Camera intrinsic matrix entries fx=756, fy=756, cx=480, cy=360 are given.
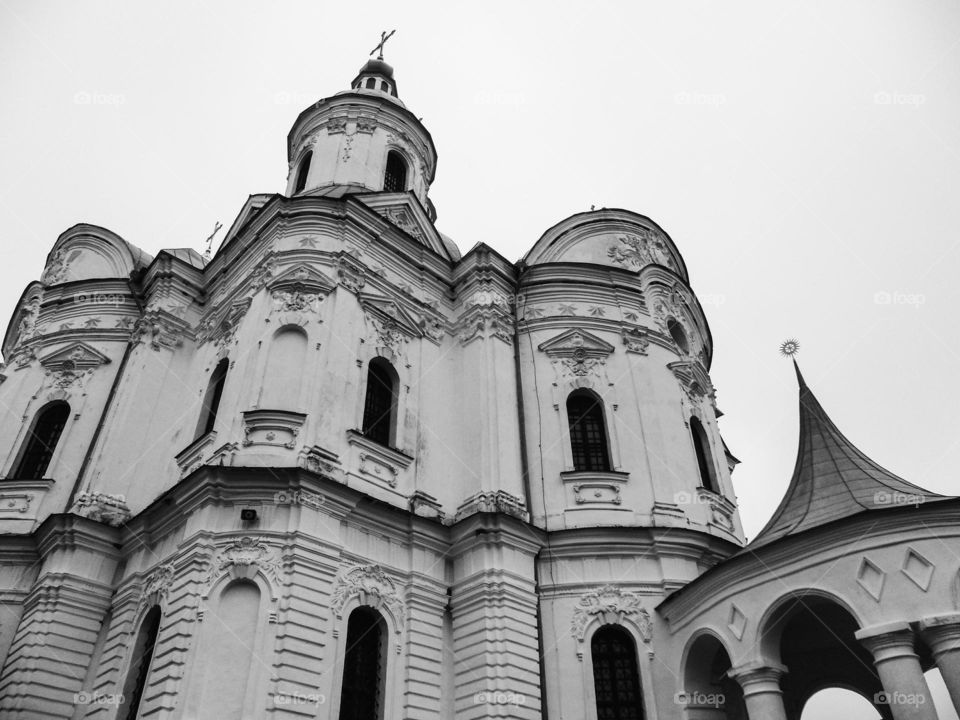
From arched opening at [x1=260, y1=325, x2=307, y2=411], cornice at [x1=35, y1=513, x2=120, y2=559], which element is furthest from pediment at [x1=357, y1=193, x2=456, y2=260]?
cornice at [x1=35, y1=513, x2=120, y2=559]

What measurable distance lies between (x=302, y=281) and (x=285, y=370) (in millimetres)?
2209

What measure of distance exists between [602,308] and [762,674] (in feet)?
34.3

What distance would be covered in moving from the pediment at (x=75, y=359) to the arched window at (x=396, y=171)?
34.7 ft

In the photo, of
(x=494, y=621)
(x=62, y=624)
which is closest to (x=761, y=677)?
(x=494, y=621)

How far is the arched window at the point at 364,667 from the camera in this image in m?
12.5

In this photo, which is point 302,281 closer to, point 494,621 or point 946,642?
point 494,621

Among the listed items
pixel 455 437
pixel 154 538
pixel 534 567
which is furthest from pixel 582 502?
pixel 154 538

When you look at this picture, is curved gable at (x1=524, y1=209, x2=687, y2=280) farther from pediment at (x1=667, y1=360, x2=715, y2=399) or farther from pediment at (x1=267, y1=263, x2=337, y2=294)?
pediment at (x1=267, y1=263, x2=337, y2=294)

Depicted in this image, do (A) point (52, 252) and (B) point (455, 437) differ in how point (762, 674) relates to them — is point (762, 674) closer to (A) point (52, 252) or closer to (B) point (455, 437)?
(B) point (455, 437)

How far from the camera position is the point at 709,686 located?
14109 millimetres

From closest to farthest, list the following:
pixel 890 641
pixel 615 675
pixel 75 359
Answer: pixel 890 641 < pixel 615 675 < pixel 75 359

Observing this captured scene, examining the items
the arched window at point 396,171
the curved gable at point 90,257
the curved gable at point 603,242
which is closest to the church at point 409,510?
the curved gable at point 90,257

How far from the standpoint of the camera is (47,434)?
18156 mm

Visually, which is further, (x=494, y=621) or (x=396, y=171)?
(x=396, y=171)
